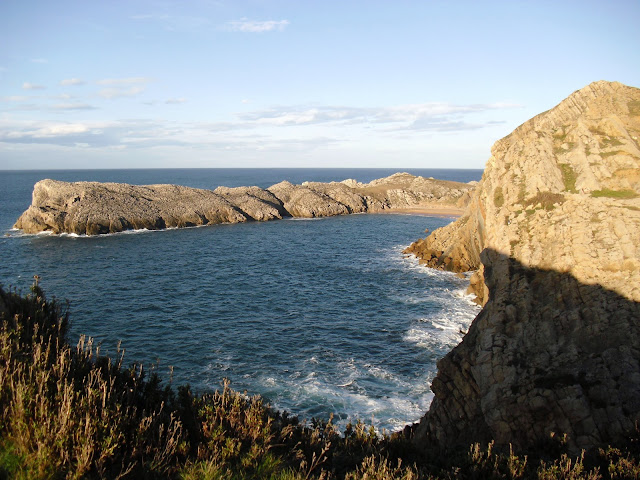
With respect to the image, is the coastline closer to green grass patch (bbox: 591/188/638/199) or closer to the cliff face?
the cliff face

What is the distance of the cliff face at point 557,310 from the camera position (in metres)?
13.3

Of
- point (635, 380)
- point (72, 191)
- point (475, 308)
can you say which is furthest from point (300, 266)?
point (72, 191)

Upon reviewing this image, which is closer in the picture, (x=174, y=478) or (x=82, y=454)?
(x=82, y=454)

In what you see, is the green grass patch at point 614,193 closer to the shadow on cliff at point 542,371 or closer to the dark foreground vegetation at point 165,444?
the shadow on cliff at point 542,371

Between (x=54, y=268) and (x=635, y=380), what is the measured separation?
51.6 meters

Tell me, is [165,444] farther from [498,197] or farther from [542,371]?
[498,197]

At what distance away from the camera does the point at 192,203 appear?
84.0 m

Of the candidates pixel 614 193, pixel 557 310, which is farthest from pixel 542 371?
pixel 614 193

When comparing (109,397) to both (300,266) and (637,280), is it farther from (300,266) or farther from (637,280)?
(300,266)

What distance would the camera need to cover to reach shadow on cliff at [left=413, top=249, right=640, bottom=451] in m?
12.8

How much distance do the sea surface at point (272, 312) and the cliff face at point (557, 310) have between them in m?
6.00

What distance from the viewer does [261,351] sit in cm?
2716

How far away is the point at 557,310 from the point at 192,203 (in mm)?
76447

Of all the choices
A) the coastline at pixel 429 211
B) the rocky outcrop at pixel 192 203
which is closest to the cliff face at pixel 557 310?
the rocky outcrop at pixel 192 203
